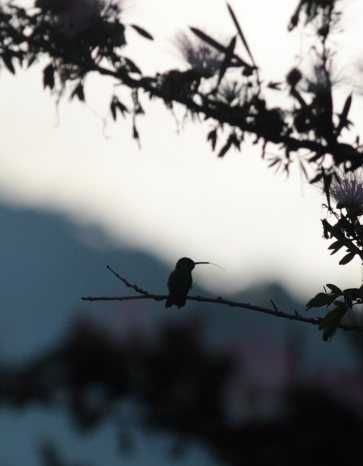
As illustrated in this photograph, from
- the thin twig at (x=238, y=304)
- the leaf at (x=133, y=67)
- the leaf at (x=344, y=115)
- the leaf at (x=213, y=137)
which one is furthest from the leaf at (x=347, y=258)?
the leaf at (x=133, y=67)

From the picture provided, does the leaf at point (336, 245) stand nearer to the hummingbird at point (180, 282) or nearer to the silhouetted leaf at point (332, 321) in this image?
the silhouetted leaf at point (332, 321)

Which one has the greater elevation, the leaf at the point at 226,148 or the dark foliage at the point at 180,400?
the leaf at the point at 226,148

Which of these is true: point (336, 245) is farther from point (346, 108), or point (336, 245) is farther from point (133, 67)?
point (133, 67)

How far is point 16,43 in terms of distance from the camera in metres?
2.77

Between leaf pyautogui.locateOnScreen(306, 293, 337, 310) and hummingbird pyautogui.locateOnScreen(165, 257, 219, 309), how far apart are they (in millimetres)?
338

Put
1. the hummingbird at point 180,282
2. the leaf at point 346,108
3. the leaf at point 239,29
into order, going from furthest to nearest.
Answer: the leaf at point 346,108
the leaf at point 239,29
the hummingbird at point 180,282

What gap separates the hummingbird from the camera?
2.16 metres

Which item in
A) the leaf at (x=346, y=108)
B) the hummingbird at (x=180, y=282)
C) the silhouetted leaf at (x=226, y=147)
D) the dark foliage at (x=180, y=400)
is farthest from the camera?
the dark foliage at (x=180, y=400)

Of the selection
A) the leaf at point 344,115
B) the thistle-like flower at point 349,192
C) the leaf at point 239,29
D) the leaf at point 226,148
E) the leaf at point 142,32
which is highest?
the leaf at point 239,29

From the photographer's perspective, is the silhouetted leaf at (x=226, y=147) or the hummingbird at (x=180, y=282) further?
the silhouetted leaf at (x=226, y=147)

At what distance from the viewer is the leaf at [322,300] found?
6.41 feet

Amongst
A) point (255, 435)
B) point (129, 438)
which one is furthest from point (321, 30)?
point (129, 438)

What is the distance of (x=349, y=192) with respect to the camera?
1986 mm

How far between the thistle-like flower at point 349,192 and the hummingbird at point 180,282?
0.40 m
